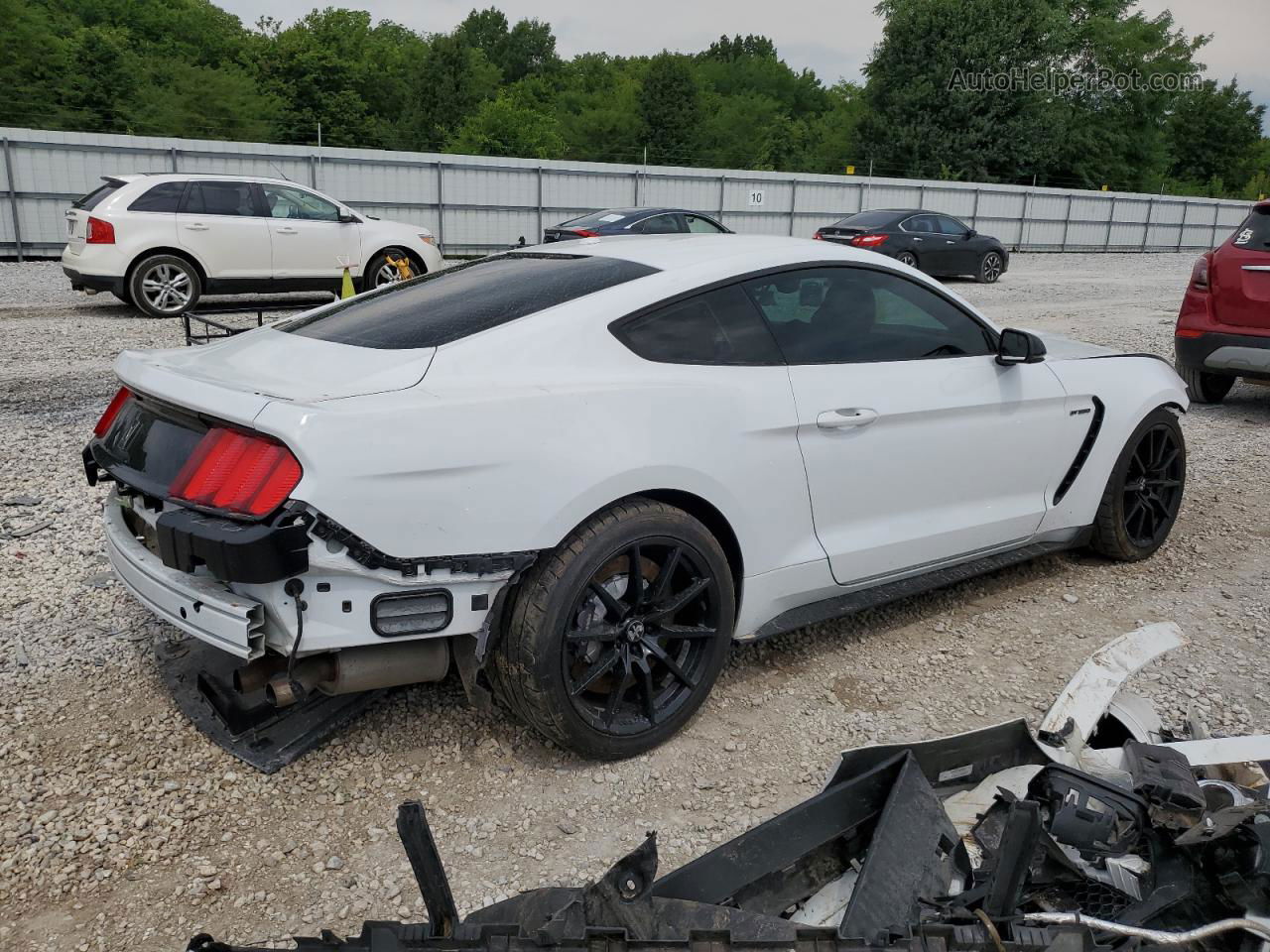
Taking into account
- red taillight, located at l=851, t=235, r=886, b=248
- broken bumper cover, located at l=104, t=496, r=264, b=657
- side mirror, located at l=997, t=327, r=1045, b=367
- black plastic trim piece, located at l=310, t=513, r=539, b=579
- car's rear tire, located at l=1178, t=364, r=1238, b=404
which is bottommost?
car's rear tire, located at l=1178, t=364, r=1238, b=404

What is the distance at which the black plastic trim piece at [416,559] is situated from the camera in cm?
255

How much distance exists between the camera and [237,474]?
2.62m

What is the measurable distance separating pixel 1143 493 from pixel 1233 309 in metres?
3.87

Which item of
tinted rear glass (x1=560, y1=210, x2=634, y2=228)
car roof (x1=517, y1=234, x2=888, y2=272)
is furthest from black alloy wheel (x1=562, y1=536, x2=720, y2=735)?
tinted rear glass (x1=560, y1=210, x2=634, y2=228)

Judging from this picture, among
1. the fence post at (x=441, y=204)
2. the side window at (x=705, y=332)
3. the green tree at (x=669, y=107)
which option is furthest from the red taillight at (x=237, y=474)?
the green tree at (x=669, y=107)

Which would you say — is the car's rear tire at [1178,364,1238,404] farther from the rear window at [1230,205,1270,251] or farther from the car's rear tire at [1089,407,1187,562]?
the car's rear tire at [1089,407,1187,562]

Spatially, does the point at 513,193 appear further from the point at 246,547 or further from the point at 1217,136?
the point at 1217,136

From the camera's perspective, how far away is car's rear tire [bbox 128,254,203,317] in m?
11.8

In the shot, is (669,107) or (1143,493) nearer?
(1143,493)

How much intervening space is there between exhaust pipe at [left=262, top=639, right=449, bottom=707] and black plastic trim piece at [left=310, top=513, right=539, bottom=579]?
29 centimetres

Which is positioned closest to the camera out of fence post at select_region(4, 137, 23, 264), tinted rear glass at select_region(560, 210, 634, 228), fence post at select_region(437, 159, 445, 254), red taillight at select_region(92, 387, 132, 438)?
red taillight at select_region(92, 387, 132, 438)

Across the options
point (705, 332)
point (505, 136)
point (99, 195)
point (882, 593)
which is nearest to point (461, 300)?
point (705, 332)

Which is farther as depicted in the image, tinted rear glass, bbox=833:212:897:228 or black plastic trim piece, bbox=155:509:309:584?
tinted rear glass, bbox=833:212:897:228

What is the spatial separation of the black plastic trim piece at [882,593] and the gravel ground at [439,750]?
0.26 metres
